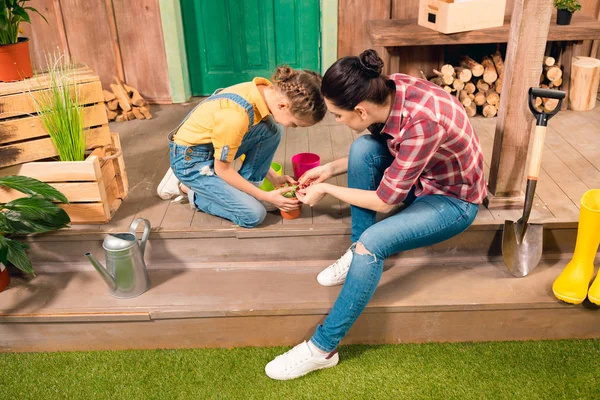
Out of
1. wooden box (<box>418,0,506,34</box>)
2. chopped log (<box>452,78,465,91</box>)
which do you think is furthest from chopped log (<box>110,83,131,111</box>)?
chopped log (<box>452,78,465,91</box>)

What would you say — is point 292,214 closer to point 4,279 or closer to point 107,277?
point 107,277

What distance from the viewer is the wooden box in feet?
10.8

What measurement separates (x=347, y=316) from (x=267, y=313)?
37 centimetres

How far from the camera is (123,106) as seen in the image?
3811 millimetres

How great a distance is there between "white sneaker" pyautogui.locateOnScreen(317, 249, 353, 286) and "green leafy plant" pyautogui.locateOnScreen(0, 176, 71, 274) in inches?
45.6

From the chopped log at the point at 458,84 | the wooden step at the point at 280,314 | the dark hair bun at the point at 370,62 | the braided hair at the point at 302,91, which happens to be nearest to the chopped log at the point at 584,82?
the chopped log at the point at 458,84

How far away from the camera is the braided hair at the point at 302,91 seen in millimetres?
2189

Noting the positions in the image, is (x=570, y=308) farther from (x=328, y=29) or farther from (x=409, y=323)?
(x=328, y=29)

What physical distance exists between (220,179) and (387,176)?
835 millimetres

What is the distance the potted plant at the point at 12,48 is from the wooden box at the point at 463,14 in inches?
84.6

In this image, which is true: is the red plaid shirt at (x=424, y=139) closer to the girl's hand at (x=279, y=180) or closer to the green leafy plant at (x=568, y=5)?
the girl's hand at (x=279, y=180)

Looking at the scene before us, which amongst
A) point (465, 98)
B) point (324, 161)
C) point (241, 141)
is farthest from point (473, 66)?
point (241, 141)

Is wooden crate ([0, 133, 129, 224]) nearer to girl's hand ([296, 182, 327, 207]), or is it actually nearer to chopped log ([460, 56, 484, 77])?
girl's hand ([296, 182, 327, 207])

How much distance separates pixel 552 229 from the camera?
2.53m
